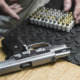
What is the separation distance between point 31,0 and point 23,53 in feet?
1.16

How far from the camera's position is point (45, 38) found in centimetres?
61

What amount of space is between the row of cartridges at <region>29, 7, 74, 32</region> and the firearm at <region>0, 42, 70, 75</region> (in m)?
0.16

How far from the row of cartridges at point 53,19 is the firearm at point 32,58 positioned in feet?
0.52

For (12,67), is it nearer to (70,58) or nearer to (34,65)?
(34,65)

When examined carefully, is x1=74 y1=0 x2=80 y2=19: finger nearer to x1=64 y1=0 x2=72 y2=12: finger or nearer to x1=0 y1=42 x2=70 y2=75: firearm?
x1=64 y1=0 x2=72 y2=12: finger

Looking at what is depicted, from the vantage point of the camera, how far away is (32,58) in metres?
0.47

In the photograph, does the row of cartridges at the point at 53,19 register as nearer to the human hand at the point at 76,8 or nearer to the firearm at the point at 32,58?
the human hand at the point at 76,8

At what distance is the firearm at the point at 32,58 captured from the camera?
0.46 m

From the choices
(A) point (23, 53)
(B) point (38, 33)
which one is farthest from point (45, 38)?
(A) point (23, 53)

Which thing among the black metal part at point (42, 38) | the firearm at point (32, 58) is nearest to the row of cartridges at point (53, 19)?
the black metal part at point (42, 38)

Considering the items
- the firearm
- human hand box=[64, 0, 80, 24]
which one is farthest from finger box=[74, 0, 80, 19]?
the firearm

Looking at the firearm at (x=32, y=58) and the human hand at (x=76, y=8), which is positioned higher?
the human hand at (x=76, y=8)

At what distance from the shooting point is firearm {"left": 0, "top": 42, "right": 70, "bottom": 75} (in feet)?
1.50

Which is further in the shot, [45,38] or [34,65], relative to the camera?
[45,38]
